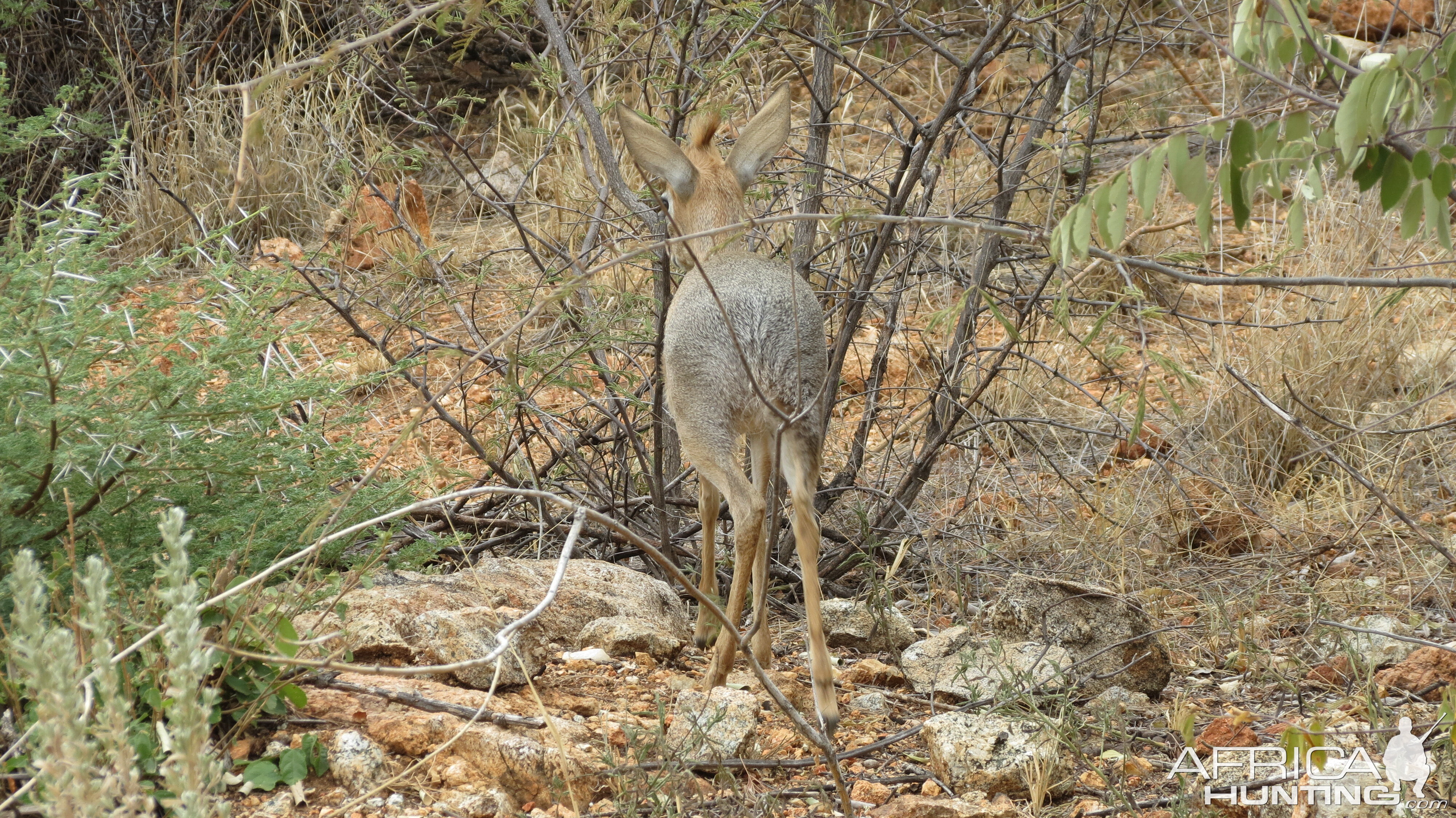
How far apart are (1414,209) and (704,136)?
8.91 ft

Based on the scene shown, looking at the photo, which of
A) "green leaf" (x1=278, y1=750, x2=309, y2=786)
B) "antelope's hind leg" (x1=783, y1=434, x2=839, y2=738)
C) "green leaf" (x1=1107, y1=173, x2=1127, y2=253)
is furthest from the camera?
"antelope's hind leg" (x1=783, y1=434, x2=839, y2=738)

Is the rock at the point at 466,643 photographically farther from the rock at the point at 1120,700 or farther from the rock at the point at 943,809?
the rock at the point at 1120,700

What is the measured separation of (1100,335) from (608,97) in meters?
3.44

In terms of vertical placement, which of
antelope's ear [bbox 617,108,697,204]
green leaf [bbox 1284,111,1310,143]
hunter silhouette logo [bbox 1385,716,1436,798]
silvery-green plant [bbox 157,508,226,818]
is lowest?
hunter silhouette logo [bbox 1385,716,1436,798]

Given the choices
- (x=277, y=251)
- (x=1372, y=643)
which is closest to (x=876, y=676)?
(x=1372, y=643)

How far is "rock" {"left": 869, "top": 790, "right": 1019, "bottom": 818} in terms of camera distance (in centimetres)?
302

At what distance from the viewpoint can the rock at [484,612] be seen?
3637mm

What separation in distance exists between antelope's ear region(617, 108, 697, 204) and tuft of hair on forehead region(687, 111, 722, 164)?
0.15 m

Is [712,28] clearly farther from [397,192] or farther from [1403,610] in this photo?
[1403,610]

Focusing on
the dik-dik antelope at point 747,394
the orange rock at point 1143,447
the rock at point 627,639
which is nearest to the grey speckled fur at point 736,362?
the dik-dik antelope at point 747,394

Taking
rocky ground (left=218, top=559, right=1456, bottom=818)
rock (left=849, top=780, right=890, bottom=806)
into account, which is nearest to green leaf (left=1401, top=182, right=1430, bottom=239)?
rocky ground (left=218, top=559, right=1456, bottom=818)

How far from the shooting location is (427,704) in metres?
3.34

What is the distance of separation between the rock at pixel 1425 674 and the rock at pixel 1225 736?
25.4 inches

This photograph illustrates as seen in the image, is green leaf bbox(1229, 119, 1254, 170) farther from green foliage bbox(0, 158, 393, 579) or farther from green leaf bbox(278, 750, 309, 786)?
green leaf bbox(278, 750, 309, 786)
